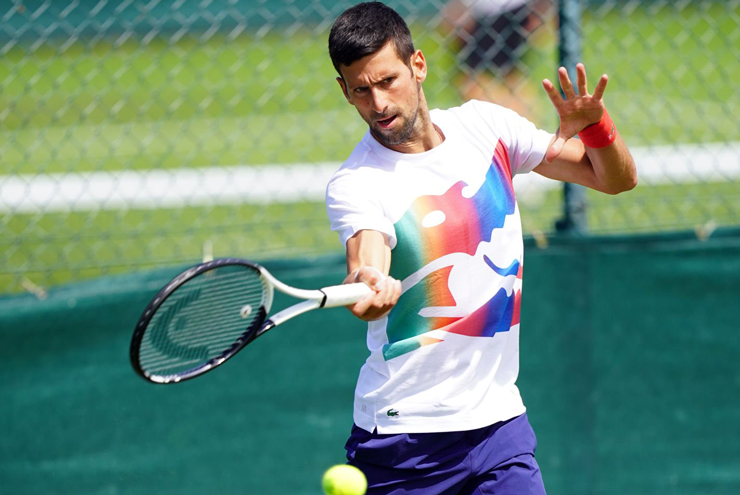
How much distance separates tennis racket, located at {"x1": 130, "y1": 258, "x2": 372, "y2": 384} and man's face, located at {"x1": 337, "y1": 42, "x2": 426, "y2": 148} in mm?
488

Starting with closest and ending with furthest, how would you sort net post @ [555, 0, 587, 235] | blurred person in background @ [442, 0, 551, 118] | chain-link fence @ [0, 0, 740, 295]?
1. net post @ [555, 0, 587, 235]
2. chain-link fence @ [0, 0, 740, 295]
3. blurred person in background @ [442, 0, 551, 118]

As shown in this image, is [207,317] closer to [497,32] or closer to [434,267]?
[434,267]

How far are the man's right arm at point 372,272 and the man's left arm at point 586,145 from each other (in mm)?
A: 597

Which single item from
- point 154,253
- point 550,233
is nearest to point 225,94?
point 154,253

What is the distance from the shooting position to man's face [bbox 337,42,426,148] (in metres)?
2.54

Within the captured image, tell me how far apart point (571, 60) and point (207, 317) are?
1.94 metres

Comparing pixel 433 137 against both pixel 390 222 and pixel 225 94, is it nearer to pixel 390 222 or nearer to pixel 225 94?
pixel 390 222

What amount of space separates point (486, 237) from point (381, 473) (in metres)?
0.68

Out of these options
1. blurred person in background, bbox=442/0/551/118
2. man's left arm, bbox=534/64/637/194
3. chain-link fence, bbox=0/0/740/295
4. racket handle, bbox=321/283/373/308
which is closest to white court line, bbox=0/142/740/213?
chain-link fence, bbox=0/0/740/295

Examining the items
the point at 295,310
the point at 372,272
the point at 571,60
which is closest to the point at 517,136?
the point at 372,272

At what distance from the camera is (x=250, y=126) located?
30.9 ft

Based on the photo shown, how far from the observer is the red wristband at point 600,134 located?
2.69 meters

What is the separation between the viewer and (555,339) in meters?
3.87

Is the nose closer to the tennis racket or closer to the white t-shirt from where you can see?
the white t-shirt
